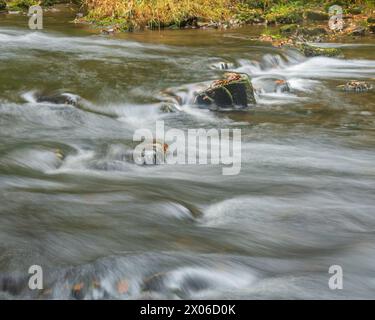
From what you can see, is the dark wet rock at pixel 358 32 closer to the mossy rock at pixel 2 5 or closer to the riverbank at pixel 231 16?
the riverbank at pixel 231 16

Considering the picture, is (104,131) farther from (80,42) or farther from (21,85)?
(80,42)

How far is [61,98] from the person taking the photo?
924 cm

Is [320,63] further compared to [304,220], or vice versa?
[320,63]

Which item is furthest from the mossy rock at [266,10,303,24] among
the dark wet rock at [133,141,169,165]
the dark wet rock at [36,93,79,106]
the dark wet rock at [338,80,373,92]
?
the dark wet rock at [133,141,169,165]

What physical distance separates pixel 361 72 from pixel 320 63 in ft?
4.26

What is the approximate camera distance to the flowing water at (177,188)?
13.6 feet

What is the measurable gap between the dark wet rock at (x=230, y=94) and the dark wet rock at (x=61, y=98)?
1.94 m

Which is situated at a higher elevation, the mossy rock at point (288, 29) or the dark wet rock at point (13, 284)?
the mossy rock at point (288, 29)

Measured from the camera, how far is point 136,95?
9.91m

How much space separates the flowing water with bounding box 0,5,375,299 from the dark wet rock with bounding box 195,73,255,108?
25cm

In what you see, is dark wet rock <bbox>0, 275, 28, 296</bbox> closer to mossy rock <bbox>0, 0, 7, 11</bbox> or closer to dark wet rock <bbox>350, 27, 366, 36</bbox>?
dark wet rock <bbox>350, 27, 366, 36</bbox>

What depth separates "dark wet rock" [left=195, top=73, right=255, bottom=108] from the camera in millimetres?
9570

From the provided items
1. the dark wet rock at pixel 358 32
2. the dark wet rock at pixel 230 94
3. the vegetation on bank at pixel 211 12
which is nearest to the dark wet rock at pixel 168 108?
the dark wet rock at pixel 230 94
